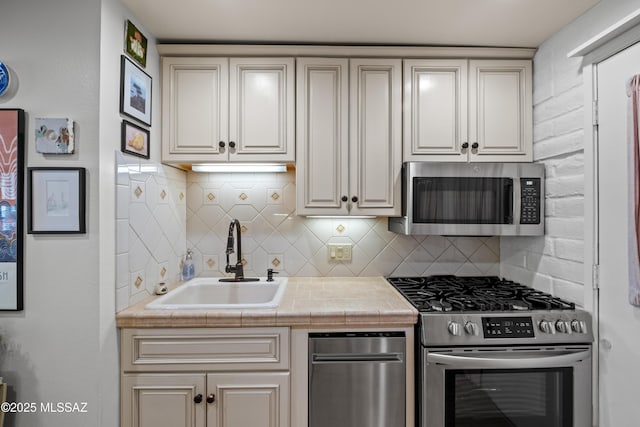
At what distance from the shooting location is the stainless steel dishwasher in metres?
1.56

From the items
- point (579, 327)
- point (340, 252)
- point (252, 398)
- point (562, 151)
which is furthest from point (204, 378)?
point (562, 151)

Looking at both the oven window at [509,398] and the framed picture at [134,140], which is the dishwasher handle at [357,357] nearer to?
the oven window at [509,398]

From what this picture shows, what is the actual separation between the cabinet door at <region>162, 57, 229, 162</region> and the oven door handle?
158 cm

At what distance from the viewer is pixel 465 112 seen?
6.56 feet

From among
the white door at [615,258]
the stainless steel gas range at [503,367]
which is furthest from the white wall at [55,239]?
the white door at [615,258]

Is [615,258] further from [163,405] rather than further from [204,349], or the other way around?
[163,405]

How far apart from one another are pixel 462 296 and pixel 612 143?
945 millimetres

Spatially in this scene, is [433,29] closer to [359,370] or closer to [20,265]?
[359,370]

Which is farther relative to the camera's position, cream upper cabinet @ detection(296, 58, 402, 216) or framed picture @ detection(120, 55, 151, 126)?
cream upper cabinet @ detection(296, 58, 402, 216)

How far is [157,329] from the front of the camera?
5.13ft

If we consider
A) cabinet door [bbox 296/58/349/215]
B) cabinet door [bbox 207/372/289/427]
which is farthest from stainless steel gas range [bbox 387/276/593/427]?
cabinet door [bbox 296/58/349/215]

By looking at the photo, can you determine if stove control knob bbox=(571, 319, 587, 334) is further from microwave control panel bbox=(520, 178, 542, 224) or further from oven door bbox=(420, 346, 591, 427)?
microwave control panel bbox=(520, 178, 542, 224)

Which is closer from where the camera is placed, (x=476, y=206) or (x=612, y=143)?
(x=612, y=143)

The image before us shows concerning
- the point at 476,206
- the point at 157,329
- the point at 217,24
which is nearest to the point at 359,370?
the point at 157,329
